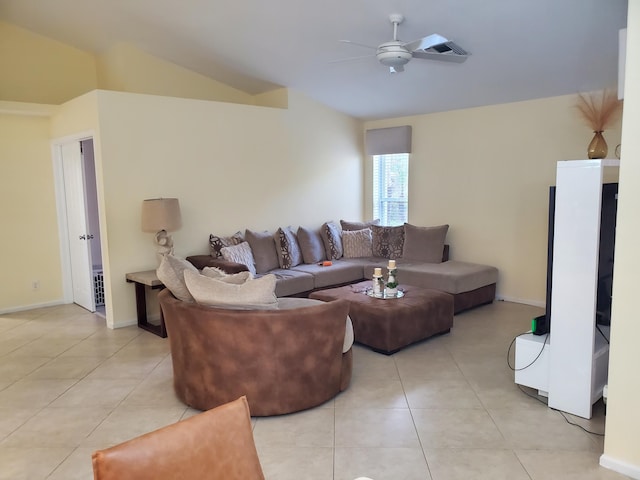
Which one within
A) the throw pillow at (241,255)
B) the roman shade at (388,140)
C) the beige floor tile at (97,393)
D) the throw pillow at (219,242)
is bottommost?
the beige floor tile at (97,393)

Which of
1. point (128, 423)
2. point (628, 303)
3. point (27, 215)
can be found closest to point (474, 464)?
point (628, 303)

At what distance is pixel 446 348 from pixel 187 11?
3.98 meters

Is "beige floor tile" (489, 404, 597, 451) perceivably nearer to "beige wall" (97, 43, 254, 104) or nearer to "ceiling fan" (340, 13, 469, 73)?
"ceiling fan" (340, 13, 469, 73)

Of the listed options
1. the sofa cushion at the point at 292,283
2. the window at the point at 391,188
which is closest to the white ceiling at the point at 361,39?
the window at the point at 391,188

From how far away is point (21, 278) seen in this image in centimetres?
582

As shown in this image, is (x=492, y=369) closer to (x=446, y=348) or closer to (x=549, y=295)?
(x=446, y=348)

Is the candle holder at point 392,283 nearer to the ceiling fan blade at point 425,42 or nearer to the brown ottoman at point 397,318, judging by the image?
the brown ottoman at point 397,318

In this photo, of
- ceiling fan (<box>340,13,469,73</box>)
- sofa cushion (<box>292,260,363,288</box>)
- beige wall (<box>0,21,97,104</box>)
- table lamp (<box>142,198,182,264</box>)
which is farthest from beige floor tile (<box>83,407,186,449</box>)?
beige wall (<box>0,21,97,104</box>)

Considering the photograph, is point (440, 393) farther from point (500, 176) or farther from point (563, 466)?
point (500, 176)

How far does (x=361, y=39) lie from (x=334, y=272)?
265 centimetres

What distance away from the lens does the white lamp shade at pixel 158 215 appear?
15.7 feet

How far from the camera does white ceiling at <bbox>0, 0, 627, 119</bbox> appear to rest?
386 centimetres

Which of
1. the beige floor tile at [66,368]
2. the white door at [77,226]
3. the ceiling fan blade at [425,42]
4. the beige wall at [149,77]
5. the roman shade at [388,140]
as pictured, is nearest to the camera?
the ceiling fan blade at [425,42]

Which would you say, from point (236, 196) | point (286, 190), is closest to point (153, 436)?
point (236, 196)
